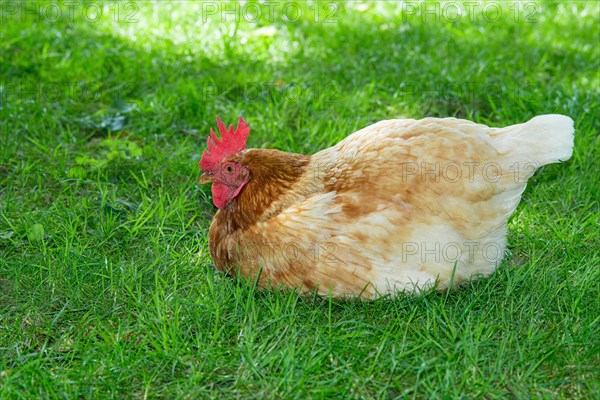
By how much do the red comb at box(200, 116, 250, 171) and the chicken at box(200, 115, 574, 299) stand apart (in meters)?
0.22

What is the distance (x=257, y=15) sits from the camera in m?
6.40

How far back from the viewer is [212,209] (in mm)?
4273

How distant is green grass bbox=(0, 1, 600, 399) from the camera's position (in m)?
2.93

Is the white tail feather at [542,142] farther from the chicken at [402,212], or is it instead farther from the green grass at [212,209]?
the green grass at [212,209]

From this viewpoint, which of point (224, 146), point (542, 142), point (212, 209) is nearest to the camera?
point (542, 142)

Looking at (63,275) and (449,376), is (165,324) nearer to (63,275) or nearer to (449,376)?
(63,275)

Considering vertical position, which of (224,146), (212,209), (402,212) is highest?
(224,146)

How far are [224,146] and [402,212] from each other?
973mm

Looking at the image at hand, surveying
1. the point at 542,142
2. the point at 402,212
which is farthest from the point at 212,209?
the point at 542,142

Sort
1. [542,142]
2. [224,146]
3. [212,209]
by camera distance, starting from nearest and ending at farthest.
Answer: [542,142] → [224,146] → [212,209]

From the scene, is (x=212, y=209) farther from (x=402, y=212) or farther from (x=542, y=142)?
(x=542, y=142)

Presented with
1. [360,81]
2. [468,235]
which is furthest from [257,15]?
[468,235]

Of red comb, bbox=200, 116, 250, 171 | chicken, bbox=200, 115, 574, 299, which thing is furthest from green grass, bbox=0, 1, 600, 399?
red comb, bbox=200, 116, 250, 171

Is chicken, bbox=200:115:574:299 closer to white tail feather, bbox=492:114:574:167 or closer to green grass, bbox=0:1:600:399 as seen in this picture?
white tail feather, bbox=492:114:574:167
